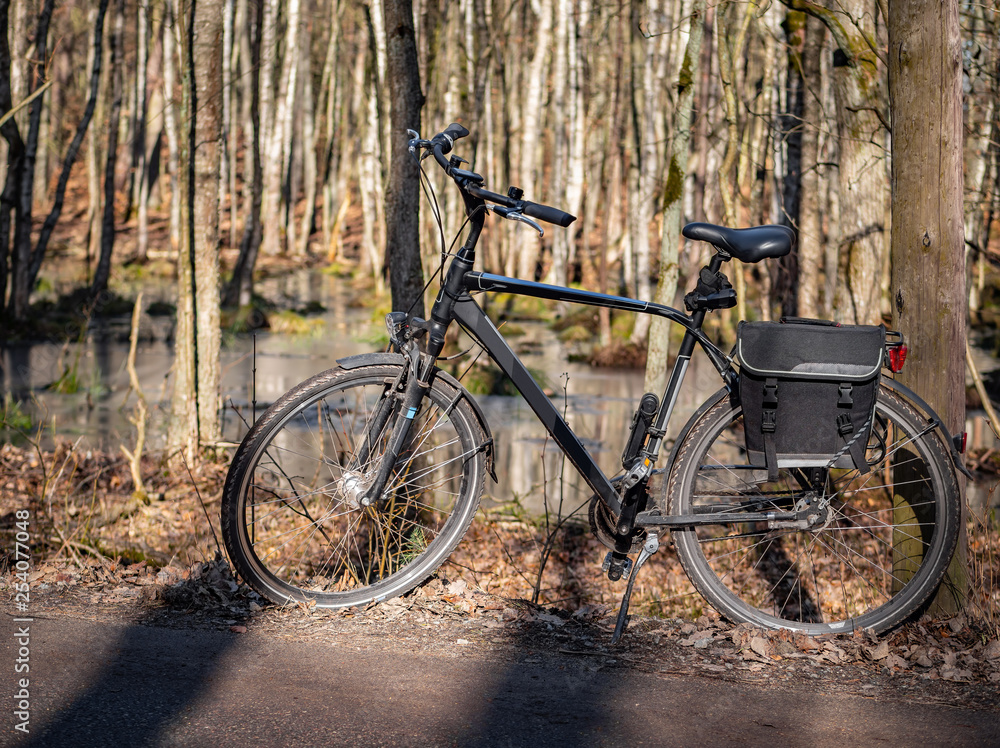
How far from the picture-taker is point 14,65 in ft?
58.8

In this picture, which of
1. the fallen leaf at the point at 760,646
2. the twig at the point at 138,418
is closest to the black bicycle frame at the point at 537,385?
the fallen leaf at the point at 760,646

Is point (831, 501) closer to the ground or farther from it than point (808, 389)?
closer to the ground

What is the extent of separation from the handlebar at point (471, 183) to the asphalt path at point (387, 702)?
4.93ft

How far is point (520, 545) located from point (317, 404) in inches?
129

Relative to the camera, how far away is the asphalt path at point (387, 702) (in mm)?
2504

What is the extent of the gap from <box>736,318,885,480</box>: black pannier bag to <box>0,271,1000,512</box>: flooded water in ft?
6.73

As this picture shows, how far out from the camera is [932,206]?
3.54 m

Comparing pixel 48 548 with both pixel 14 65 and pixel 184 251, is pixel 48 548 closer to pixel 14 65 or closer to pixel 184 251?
pixel 184 251

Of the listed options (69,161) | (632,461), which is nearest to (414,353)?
(632,461)

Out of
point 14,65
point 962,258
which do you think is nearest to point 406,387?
point 962,258

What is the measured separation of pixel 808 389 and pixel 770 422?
7.3 inches

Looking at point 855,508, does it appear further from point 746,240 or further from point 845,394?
point 746,240

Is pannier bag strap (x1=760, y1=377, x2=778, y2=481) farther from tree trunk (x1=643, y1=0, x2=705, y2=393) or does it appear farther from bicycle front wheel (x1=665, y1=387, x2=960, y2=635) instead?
tree trunk (x1=643, y1=0, x2=705, y2=393)

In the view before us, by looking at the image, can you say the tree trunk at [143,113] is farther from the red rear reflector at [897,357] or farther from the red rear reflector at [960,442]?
the red rear reflector at [960,442]
